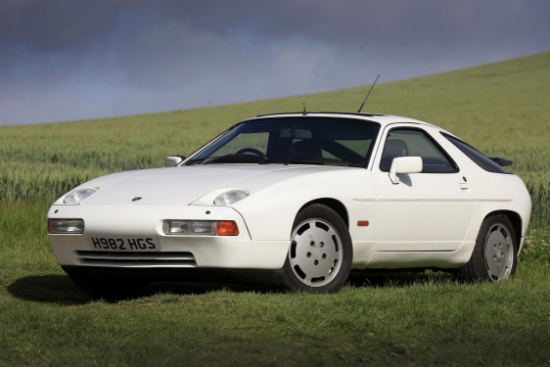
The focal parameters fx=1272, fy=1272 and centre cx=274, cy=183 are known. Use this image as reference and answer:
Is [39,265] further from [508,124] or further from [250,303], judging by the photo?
[508,124]

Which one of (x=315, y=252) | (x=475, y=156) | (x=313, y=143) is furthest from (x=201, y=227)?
(x=475, y=156)

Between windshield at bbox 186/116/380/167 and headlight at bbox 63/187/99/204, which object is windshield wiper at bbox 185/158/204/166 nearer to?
windshield at bbox 186/116/380/167

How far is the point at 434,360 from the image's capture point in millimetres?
6789

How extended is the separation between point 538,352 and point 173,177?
3220 mm

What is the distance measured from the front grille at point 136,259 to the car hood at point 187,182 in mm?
347

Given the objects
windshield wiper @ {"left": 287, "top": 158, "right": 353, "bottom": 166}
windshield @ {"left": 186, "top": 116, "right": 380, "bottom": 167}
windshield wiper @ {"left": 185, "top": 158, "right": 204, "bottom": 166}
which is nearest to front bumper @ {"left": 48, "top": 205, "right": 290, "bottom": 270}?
windshield wiper @ {"left": 287, "top": 158, "right": 353, "bottom": 166}

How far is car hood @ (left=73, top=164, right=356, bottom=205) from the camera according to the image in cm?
862

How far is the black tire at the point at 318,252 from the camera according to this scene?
876 cm

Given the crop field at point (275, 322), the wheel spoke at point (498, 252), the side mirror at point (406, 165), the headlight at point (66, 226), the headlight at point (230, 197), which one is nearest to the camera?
the crop field at point (275, 322)

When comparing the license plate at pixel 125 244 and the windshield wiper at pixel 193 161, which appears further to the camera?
the windshield wiper at pixel 193 161

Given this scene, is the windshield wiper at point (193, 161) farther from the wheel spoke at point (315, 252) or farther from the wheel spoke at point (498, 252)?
the wheel spoke at point (498, 252)

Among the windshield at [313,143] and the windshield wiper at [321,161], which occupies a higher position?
the windshield at [313,143]

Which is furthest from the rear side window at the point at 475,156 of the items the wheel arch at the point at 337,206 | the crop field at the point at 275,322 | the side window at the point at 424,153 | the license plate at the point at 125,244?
the license plate at the point at 125,244

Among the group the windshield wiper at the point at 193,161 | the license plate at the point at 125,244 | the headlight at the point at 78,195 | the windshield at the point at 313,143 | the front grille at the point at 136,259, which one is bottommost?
the front grille at the point at 136,259
